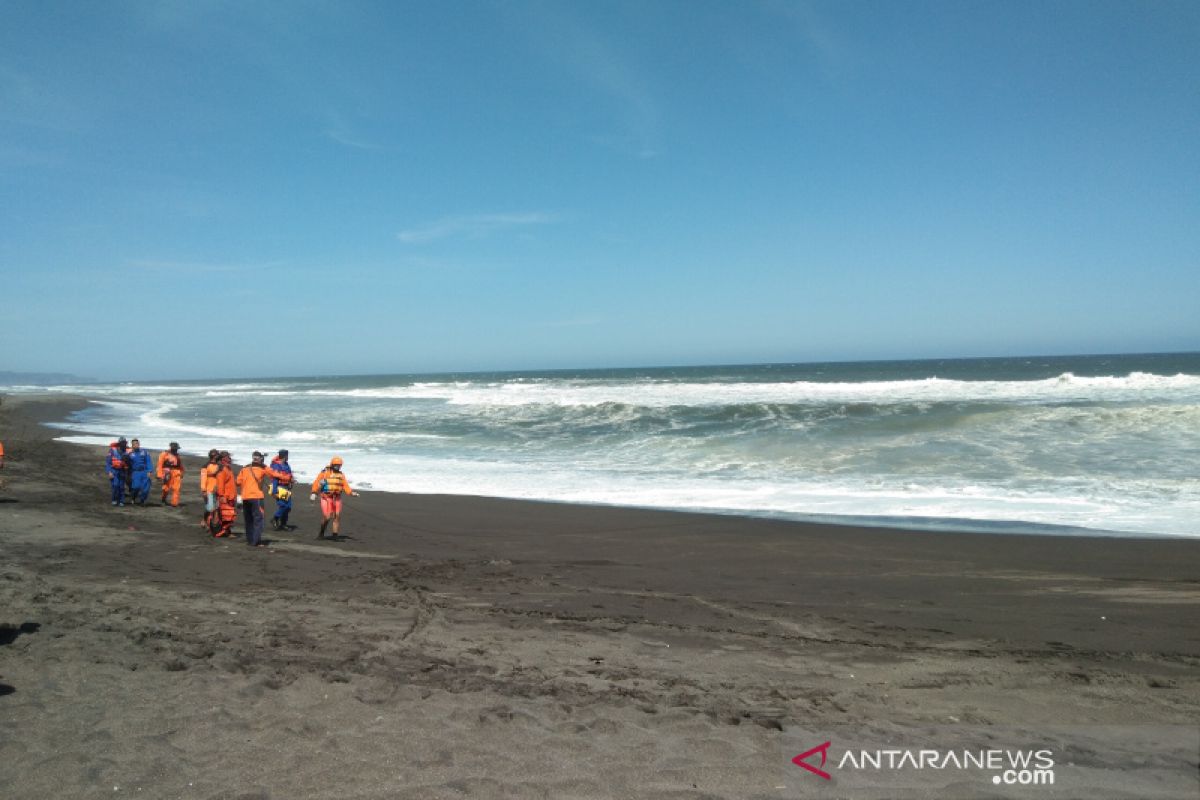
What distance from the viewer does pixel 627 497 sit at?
47.0ft

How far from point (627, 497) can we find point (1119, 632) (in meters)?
8.80

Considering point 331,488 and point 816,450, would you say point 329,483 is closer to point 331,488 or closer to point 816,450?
point 331,488

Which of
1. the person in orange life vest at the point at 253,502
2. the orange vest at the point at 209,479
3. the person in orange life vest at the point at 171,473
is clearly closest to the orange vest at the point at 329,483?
the person in orange life vest at the point at 253,502

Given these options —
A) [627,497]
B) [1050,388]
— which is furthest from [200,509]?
[1050,388]

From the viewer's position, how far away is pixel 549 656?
5789mm

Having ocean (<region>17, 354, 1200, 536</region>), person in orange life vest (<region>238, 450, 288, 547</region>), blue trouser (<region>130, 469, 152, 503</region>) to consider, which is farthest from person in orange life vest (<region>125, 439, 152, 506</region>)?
person in orange life vest (<region>238, 450, 288, 547</region>)

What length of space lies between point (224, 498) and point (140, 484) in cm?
417

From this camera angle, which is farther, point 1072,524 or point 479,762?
point 1072,524

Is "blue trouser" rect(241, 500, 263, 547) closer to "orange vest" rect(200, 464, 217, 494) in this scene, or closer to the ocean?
"orange vest" rect(200, 464, 217, 494)

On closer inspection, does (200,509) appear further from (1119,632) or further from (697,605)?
(1119,632)

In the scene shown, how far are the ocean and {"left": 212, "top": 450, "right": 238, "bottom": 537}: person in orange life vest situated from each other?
503cm

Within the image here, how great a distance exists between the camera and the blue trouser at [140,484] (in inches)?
541

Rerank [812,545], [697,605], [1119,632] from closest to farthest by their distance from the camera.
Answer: [1119,632] → [697,605] → [812,545]

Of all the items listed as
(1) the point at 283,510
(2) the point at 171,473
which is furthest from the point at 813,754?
(2) the point at 171,473
